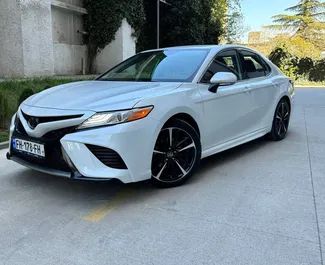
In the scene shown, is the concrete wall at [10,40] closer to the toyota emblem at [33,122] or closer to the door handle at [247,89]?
the toyota emblem at [33,122]

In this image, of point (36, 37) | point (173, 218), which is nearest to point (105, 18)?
point (36, 37)

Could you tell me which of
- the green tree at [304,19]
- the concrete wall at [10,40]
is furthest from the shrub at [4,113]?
the green tree at [304,19]

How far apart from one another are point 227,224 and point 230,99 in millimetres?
1763

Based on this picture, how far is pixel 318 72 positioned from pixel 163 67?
19.9 metres

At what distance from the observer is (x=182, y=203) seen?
10.4 ft

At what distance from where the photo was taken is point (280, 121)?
5.48m

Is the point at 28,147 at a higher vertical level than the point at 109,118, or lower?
lower

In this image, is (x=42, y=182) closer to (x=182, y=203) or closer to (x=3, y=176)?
(x=3, y=176)

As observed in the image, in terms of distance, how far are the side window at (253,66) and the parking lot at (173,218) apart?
1.32m

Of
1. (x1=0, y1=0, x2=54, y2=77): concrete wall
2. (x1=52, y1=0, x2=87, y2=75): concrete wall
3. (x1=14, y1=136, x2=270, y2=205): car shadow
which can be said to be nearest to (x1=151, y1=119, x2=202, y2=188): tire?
(x1=14, y1=136, x2=270, y2=205): car shadow

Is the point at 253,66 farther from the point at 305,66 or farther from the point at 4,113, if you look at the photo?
the point at 305,66

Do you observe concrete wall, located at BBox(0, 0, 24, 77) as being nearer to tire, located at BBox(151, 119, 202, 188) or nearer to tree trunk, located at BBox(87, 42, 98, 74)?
tree trunk, located at BBox(87, 42, 98, 74)

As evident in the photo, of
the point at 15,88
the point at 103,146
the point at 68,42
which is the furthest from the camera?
the point at 68,42

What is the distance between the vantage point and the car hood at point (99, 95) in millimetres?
3029
